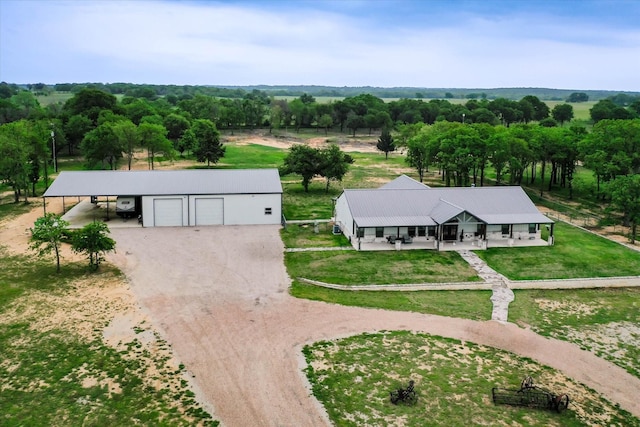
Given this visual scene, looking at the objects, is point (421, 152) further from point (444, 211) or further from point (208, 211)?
point (208, 211)

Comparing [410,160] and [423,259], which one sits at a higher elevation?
[410,160]

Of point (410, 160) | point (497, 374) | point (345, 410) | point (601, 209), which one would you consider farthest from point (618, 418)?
point (410, 160)

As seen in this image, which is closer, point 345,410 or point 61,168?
point 345,410

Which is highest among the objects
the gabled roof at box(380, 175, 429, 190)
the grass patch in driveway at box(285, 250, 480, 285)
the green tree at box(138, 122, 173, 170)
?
the green tree at box(138, 122, 173, 170)

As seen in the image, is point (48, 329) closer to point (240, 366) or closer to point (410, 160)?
point (240, 366)

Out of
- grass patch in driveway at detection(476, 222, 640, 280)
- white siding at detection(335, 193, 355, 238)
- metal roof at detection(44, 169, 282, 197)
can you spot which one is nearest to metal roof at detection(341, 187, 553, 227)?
white siding at detection(335, 193, 355, 238)

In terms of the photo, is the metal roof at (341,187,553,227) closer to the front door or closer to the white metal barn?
the front door

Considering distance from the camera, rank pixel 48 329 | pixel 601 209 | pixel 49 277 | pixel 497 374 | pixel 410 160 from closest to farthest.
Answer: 1. pixel 497 374
2. pixel 48 329
3. pixel 49 277
4. pixel 601 209
5. pixel 410 160
